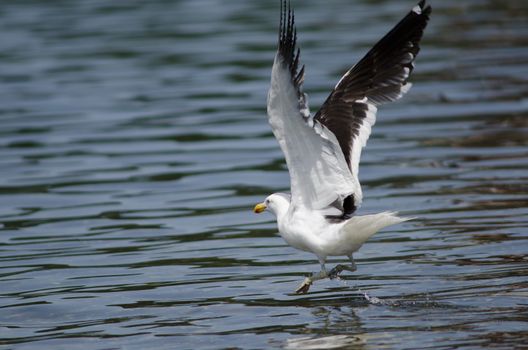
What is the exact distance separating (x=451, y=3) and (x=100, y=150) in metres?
19.3

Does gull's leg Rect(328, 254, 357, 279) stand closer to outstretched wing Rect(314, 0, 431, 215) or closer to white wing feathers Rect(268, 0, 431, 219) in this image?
white wing feathers Rect(268, 0, 431, 219)

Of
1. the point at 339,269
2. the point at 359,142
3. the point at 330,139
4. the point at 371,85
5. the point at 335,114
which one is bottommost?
the point at 339,269

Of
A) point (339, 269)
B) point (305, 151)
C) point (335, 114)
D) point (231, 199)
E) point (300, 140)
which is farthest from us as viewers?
point (231, 199)

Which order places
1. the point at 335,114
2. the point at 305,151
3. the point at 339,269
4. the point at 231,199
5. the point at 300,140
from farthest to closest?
1. the point at 231,199
2. the point at 335,114
3. the point at 339,269
4. the point at 305,151
5. the point at 300,140

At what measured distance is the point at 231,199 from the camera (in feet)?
48.5

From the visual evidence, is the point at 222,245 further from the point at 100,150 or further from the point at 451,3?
the point at 451,3

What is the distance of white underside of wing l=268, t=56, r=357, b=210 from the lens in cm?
901

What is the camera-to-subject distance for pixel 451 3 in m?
35.1

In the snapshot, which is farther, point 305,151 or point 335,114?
point 335,114

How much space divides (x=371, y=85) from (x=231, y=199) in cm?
449

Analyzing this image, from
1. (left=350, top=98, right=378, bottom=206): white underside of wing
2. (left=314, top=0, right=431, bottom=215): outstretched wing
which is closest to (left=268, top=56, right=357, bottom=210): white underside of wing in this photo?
(left=350, top=98, right=378, bottom=206): white underside of wing

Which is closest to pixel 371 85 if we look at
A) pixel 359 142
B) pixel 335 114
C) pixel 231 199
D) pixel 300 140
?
pixel 335 114

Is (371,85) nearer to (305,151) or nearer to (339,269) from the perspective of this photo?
(305,151)

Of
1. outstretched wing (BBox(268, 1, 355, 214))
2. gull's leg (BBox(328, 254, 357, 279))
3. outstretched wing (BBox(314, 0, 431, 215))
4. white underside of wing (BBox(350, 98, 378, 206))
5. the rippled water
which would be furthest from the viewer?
outstretched wing (BBox(314, 0, 431, 215))
